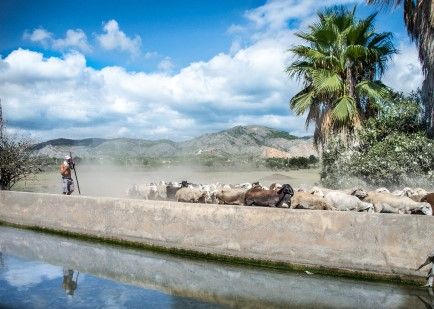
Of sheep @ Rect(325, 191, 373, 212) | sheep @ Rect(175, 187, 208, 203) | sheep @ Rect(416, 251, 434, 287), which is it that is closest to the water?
sheep @ Rect(416, 251, 434, 287)

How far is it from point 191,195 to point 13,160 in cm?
894

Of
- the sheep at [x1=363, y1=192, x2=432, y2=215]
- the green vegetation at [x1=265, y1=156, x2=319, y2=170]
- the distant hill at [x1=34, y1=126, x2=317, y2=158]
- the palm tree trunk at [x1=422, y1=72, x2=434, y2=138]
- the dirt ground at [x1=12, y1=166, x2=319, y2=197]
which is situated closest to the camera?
the sheep at [x1=363, y1=192, x2=432, y2=215]

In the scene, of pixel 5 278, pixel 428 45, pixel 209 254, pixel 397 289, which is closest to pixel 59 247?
pixel 5 278

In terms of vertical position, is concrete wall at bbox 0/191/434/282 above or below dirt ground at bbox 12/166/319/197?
below

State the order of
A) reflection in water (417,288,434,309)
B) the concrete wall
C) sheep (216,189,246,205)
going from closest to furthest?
reflection in water (417,288,434,309) → the concrete wall → sheep (216,189,246,205)

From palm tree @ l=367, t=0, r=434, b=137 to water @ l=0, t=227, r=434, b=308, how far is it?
7.19m

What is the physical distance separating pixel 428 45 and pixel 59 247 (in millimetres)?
9995

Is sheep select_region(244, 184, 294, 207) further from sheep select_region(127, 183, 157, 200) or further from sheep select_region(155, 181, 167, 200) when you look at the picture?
sheep select_region(127, 183, 157, 200)

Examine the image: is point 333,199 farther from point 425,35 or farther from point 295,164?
point 295,164

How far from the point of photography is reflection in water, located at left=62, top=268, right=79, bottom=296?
22.5 feet

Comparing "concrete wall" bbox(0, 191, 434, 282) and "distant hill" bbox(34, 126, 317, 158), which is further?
"distant hill" bbox(34, 126, 317, 158)

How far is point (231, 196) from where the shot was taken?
10.3 meters

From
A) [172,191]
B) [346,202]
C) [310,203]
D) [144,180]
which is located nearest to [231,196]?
[310,203]

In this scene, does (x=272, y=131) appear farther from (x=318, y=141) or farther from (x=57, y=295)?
(x=57, y=295)
